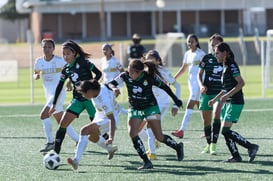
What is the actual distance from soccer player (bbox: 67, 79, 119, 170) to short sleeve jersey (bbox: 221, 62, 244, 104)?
68.2 inches

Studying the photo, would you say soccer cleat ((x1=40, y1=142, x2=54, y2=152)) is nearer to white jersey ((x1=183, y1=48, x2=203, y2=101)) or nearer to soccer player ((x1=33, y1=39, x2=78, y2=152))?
soccer player ((x1=33, y1=39, x2=78, y2=152))

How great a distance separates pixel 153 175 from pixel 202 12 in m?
62.0

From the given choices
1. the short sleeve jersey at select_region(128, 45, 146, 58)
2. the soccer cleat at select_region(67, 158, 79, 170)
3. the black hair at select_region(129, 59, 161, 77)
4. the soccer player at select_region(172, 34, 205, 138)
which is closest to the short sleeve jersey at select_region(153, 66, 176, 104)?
the black hair at select_region(129, 59, 161, 77)

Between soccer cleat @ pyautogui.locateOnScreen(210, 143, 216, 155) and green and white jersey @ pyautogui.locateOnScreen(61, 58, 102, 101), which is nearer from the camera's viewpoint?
green and white jersey @ pyautogui.locateOnScreen(61, 58, 102, 101)

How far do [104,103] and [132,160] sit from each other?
163cm

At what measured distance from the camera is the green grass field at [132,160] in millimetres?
11008

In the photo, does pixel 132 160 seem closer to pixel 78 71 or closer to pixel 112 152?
pixel 112 152

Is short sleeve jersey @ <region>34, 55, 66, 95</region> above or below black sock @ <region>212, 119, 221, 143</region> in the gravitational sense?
above

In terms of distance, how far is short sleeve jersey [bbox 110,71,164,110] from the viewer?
11.6 metres

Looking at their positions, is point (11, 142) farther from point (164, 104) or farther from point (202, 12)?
point (202, 12)

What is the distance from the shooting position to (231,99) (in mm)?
12141

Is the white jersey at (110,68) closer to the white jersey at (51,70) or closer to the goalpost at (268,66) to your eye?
the white jersey at (51,70)

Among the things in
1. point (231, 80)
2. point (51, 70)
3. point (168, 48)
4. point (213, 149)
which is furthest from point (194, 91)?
point (168, 48)

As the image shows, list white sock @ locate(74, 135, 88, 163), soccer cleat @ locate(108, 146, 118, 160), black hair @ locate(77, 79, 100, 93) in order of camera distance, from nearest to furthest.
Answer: black hair @ locate(77, 79, 100, 93)
white sock @ locate(74, 135, 88, 163)
soccer cleat @ locate(108, 146, 118, 160)
